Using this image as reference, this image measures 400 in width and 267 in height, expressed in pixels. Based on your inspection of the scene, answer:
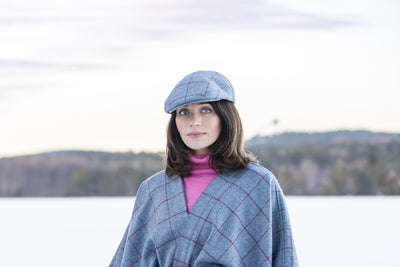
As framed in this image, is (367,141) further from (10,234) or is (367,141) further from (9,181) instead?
(10,234)

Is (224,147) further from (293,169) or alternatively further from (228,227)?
(293,169)

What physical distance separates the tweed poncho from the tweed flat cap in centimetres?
27

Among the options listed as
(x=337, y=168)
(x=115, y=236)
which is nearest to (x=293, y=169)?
(x=337, y=168)

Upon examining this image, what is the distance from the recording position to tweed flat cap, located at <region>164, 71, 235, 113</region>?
1776 mm

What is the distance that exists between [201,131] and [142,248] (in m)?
0.52

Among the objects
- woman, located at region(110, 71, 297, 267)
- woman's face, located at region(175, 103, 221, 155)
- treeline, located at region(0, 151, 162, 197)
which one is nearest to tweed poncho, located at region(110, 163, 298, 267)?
woman, located at region(110, 71, 297, 267)

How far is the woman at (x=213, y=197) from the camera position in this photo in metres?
1.77

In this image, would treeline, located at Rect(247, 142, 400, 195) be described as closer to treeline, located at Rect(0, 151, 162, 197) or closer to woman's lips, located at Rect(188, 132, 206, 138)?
treeline, located at Rect(0, 151, 162, 197)

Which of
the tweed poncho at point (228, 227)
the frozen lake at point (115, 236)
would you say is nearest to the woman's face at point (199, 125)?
the tweed poncho at point (228, 227)

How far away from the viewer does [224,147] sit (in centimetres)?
183

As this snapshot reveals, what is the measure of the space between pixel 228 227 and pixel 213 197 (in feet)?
0.39

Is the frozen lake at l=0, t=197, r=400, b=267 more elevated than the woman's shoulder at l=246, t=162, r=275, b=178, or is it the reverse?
the woman's shoulder at l=246, t=162, r=275, b=178

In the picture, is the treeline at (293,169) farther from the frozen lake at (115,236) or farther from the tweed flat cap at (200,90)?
the tweed flat cap at (200,90)

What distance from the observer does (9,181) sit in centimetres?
1423
